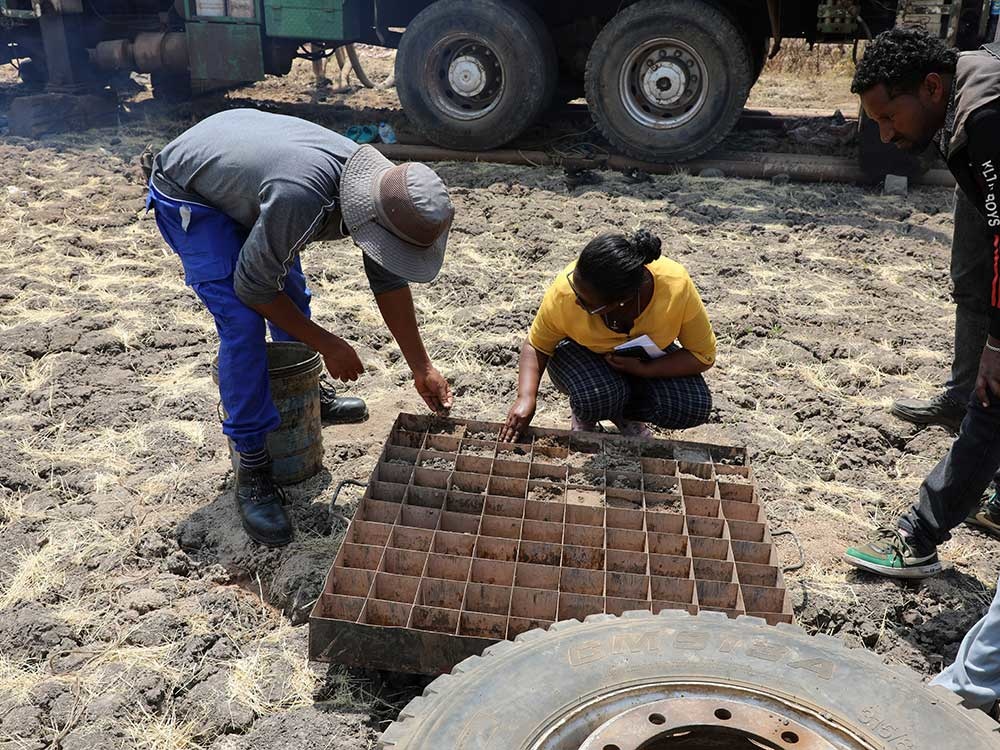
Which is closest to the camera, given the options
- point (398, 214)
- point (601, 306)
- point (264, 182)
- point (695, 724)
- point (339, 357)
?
point (695, 724)

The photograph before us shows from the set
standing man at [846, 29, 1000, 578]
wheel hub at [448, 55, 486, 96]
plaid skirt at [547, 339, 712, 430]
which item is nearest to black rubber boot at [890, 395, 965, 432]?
standing man at [846, 29, 1000, 578]

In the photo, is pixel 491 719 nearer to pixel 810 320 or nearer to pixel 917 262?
pixel 810 320

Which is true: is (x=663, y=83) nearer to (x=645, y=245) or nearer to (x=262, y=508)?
(x=645, y=245)

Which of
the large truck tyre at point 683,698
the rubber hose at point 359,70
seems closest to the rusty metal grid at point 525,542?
the large truck tyre at point 683,698

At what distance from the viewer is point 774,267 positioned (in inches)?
246

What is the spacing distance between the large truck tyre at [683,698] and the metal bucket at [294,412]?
1.81 meters

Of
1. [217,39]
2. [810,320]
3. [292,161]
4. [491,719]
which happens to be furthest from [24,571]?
[217,39]

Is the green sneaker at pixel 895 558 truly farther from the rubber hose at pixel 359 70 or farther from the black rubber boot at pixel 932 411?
the rubber hose at pixel 359 70

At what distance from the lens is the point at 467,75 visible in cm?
851

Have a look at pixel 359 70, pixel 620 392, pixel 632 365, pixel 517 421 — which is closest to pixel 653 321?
pixel 632 365

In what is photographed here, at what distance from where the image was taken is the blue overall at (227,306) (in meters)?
3.01

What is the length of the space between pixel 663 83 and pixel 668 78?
0.20ft

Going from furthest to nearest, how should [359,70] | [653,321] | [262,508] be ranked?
[359,70], [653,321], [262,508]

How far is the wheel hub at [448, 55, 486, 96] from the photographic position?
8461mm
